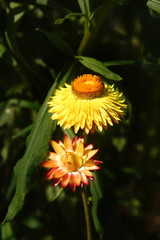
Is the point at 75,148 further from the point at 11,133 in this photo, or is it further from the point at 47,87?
the point at 11,133

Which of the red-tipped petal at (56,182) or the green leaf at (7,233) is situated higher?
the red-tipped petal at (56,182)

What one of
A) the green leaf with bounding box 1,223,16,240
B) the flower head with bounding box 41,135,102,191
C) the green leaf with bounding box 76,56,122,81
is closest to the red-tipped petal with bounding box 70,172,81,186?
the flower head with bounding box 41,135,102,191

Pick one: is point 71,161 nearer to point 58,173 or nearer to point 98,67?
point 58,173

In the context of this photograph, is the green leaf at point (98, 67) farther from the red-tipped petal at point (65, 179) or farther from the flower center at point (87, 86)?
the red-tipped petal at point (65, 179)

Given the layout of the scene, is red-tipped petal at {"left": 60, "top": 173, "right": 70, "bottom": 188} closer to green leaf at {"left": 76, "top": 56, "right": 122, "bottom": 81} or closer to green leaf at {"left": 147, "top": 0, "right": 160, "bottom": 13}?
green leaf at {"left": 76, "top": 56, "right": 122, "bottom": 81}

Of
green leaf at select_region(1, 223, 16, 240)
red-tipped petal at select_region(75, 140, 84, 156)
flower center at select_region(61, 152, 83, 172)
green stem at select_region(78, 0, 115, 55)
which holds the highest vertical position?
green stem at select_region(78, 0, 115, 55)

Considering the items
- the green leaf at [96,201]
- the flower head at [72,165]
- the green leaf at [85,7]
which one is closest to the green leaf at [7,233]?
the green leaf at [96,201]

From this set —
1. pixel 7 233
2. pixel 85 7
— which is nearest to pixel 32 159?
pixel 85 7
